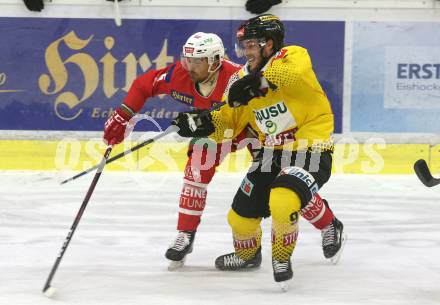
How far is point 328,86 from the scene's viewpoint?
7.18 metres

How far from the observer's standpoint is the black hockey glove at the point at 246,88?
3.21 m

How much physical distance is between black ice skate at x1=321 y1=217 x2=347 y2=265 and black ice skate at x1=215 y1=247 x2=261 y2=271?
311mm

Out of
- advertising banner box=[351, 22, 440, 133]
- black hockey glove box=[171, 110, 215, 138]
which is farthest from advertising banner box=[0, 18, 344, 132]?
black hockey glove box=[171, 110, 215, 138]

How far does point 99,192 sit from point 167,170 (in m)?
1.10

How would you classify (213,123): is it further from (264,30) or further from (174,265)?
(174,265)

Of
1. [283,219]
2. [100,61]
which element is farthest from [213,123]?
[100,61]

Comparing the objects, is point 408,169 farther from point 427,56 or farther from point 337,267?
point 337,267

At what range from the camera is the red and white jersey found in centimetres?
390

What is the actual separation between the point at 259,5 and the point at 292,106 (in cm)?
373

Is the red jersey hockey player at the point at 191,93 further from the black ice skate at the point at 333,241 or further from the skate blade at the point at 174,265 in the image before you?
the black ice skate at the point at 333,241

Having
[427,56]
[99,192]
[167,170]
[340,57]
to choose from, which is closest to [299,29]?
[340,57]

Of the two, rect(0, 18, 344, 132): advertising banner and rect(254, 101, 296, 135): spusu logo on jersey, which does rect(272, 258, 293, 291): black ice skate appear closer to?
rect(254, 101, 296, 135): spusu logo on jersey

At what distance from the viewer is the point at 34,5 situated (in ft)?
23.3

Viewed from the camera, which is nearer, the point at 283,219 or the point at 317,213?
the point at 283,219
